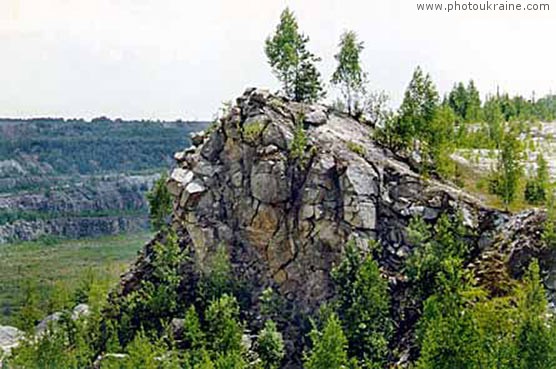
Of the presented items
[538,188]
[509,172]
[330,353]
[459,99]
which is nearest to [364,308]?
[330,353]

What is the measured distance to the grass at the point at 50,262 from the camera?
149 meters

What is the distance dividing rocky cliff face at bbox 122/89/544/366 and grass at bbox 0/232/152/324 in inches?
2728

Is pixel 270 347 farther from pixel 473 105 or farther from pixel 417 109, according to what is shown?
pixel 473 105

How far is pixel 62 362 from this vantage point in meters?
64.3

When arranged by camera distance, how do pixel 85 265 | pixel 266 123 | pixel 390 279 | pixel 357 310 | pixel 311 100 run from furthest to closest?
pixel 85 265, pixel 311 100, pixel 266 123, pixel 390 279, pixel 357 310

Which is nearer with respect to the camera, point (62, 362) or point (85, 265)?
point (62, 362)

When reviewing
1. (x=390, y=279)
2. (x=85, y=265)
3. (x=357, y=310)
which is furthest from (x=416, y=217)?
(x=85, y=265)

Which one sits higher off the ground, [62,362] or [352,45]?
[352,45]

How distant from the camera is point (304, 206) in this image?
217 feet

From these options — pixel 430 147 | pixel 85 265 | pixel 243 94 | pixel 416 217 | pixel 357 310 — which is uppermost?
pixel 243 94

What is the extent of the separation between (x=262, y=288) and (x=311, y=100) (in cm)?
1723

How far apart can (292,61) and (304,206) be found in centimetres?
1483

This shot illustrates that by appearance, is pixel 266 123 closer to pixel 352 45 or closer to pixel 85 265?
pixel 352 45

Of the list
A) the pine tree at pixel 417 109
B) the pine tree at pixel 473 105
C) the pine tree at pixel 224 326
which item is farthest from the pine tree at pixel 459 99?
the pine tree at pixel 224 326
